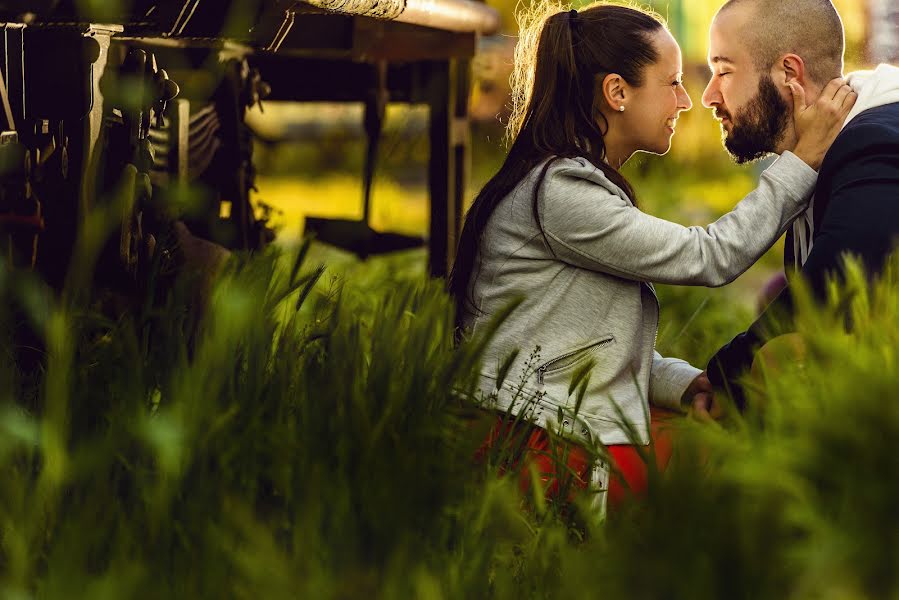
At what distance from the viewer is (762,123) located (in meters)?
2.88

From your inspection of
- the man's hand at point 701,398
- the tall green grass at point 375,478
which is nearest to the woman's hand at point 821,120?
the man's hand at point 701,398

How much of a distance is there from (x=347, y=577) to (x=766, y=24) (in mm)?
1919

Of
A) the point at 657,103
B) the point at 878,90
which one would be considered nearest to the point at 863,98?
the point at 878,90

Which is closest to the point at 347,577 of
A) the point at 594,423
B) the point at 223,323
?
the point at 223,323

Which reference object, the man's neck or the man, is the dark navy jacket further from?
the man's neck

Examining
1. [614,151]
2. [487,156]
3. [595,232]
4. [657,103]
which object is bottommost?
[487,156]

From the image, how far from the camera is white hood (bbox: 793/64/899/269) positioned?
2697 millimetres

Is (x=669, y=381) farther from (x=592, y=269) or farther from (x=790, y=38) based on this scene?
(x=790, y=38)

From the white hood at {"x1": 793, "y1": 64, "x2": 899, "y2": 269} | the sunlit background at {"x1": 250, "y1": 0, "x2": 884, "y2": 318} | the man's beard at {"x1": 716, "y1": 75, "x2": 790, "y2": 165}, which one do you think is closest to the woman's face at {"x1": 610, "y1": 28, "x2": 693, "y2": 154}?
the man's beard at {"x1": 716, "y1": 75, "x2": 790, "y2": 165}

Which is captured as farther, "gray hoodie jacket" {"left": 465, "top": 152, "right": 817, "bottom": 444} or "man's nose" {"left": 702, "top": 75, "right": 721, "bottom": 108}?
"man's nose" {"left": 702, "top": 75, "right": 721, "bottom": 108}

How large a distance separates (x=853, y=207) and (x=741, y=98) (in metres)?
0.57

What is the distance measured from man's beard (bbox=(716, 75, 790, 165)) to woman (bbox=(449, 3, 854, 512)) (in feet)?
0.17

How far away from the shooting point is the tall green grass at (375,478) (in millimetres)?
1412

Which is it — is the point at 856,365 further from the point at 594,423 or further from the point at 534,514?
the point at 594,423
